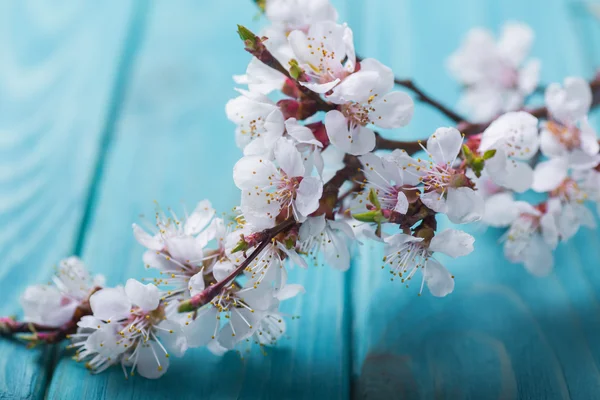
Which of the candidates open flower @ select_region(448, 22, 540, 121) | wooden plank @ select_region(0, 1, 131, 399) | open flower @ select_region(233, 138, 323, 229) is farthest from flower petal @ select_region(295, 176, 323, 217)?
open flower @ select_region(448, 22, 540, 121)

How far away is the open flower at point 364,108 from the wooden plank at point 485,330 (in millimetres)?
167

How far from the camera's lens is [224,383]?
65cm

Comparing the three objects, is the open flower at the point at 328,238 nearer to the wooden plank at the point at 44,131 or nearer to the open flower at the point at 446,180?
the open flower at the point at 446,180

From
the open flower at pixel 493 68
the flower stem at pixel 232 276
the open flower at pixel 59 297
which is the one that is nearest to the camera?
the flower stem at pixel 232 276

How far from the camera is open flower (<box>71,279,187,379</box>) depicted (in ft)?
1.90

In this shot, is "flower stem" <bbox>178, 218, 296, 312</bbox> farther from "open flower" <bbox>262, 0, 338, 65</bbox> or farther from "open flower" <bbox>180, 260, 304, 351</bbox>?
"open flower" <bbox>262, 0, 338, 65</bbox>

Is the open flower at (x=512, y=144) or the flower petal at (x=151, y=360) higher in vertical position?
the open flower at (x=512, y=144)

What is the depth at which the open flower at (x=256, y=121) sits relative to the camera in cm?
56

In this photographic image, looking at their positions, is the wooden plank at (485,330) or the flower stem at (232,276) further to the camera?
the wooden plank at (485,330)

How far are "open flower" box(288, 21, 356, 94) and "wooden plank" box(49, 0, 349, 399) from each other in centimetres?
30

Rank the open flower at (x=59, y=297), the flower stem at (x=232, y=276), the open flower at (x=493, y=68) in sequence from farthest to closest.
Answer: the open flower at (x=493, y=68) → the open flower at (x=59, y=297) → the flower stem at (x=232, y=276)

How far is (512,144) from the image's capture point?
0.63 m

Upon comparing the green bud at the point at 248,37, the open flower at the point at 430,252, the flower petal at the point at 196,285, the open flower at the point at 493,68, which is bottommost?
the flower petal at the point at 196,285

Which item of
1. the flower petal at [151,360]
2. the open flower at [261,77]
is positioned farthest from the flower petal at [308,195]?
the flower petal at [151,360]
